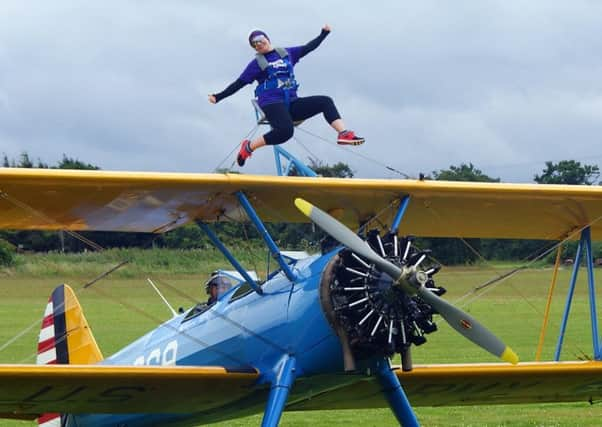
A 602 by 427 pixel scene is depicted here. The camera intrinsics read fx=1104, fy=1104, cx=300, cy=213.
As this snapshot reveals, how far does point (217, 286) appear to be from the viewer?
959 cm

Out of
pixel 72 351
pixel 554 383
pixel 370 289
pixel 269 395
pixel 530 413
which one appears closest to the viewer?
pixel 370 289

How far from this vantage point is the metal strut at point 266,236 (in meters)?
8.24

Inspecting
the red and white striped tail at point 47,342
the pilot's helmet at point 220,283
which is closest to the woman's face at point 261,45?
the pilot's helmet at point 220,283

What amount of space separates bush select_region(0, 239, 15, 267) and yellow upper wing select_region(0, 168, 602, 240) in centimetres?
643

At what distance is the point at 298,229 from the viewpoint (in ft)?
34.9

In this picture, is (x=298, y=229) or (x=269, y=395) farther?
(x=298, y=229)

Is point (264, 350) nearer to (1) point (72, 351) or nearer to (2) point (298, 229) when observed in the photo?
(2) point (298, 229)

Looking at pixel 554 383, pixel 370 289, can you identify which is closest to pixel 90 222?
pixel 370 289

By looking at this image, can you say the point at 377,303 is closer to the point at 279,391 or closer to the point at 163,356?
the point at 279,391

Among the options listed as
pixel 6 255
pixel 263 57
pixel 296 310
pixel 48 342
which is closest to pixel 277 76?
pixel 263 57

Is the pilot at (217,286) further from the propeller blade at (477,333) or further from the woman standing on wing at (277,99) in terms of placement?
the propeller blade at (477,333)

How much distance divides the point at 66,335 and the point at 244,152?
3.79m

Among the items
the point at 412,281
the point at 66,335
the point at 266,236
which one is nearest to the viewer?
the point at 412,281

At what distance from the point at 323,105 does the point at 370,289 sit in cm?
187
